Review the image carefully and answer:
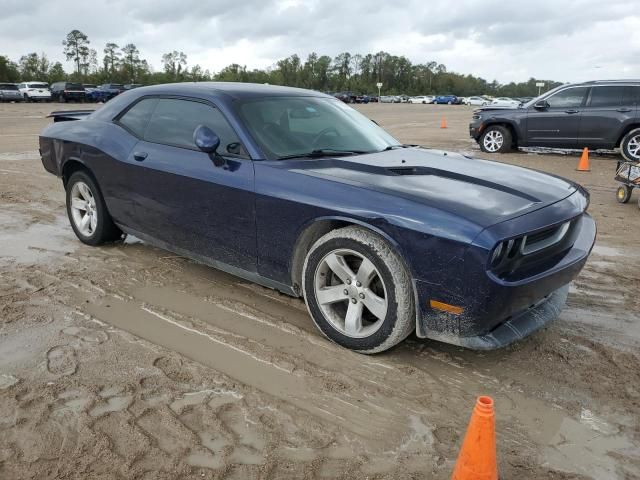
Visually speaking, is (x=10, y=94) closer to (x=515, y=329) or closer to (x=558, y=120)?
(x=558, y=120)

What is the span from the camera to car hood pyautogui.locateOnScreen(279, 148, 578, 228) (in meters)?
3.08

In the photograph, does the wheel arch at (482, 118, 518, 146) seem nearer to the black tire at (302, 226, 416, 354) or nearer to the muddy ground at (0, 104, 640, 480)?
the muddy ground at (0, 104, 640, 480)

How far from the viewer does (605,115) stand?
1248cm

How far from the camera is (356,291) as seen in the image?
335cm

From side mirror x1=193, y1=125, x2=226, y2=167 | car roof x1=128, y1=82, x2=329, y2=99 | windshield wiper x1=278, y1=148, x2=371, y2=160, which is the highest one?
car roof x1=128, y1=82, x2=329, y2=99

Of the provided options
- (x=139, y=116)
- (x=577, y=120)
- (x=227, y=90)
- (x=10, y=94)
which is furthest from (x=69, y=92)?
(x=227, y=90)

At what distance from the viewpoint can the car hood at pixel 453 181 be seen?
10.1 ft

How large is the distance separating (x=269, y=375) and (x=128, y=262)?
2397 millimetres

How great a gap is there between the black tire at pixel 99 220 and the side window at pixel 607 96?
36.6 ft

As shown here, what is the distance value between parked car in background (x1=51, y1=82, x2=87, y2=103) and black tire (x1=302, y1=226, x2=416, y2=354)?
144ft

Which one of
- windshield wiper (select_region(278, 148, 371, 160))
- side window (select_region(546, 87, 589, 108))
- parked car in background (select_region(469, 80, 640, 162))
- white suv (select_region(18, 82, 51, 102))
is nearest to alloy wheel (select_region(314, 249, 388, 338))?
windshield wiper (select_region(278, 148, 371, 160))

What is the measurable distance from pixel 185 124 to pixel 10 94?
146ft

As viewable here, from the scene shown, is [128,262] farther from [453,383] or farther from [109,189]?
[453,383]

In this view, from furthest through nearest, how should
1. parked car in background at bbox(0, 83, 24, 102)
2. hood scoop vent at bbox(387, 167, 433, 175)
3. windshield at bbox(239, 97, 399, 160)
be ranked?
parked car in background at bbox(0, 83, 24, 102) → windshield at bbox(239, 97, 399, 160) → hood scoop vent at bbox(387, 167, 433, 175)
